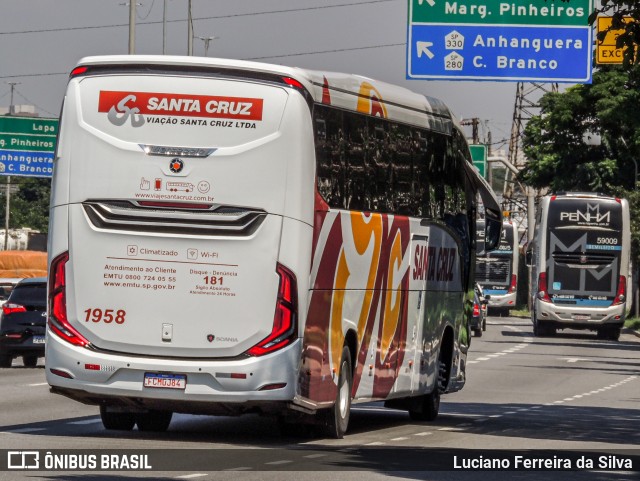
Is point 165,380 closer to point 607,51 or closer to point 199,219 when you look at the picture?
point 199,219

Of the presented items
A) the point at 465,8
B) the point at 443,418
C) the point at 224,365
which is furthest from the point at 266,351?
the point at 465,8

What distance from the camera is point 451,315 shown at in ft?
70.4

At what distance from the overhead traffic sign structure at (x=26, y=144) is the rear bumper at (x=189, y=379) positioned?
38.1 metres

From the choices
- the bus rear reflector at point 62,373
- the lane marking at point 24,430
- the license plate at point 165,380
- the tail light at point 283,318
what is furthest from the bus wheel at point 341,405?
the lane marking at point 24,430

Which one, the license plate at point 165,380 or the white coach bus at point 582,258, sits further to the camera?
the white coach bus at point 582,258

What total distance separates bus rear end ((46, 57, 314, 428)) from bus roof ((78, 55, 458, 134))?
4 cm

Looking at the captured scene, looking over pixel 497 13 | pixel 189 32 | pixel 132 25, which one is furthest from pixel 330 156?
pixel 189 32

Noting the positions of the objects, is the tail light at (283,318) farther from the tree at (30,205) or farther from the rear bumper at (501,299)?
the tree at (30,205)

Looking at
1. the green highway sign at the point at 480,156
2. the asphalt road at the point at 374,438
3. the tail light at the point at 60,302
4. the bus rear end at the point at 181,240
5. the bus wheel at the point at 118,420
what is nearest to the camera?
the asphalt road at the point at 374,438

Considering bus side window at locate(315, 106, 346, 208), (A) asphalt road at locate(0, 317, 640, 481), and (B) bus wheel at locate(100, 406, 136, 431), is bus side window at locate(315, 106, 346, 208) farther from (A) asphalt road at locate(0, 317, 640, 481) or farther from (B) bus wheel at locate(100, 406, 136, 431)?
(B) bus wheel at locate(100, 406, 136, 431)

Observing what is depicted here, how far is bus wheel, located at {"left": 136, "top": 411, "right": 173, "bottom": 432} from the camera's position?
16.9 metres

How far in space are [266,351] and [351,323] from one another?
6.50ft

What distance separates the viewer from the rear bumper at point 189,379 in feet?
49.2

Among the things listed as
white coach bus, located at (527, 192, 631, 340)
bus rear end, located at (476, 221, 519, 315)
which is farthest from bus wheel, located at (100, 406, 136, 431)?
bus rear end, located at (476, 221, 519, 315)
